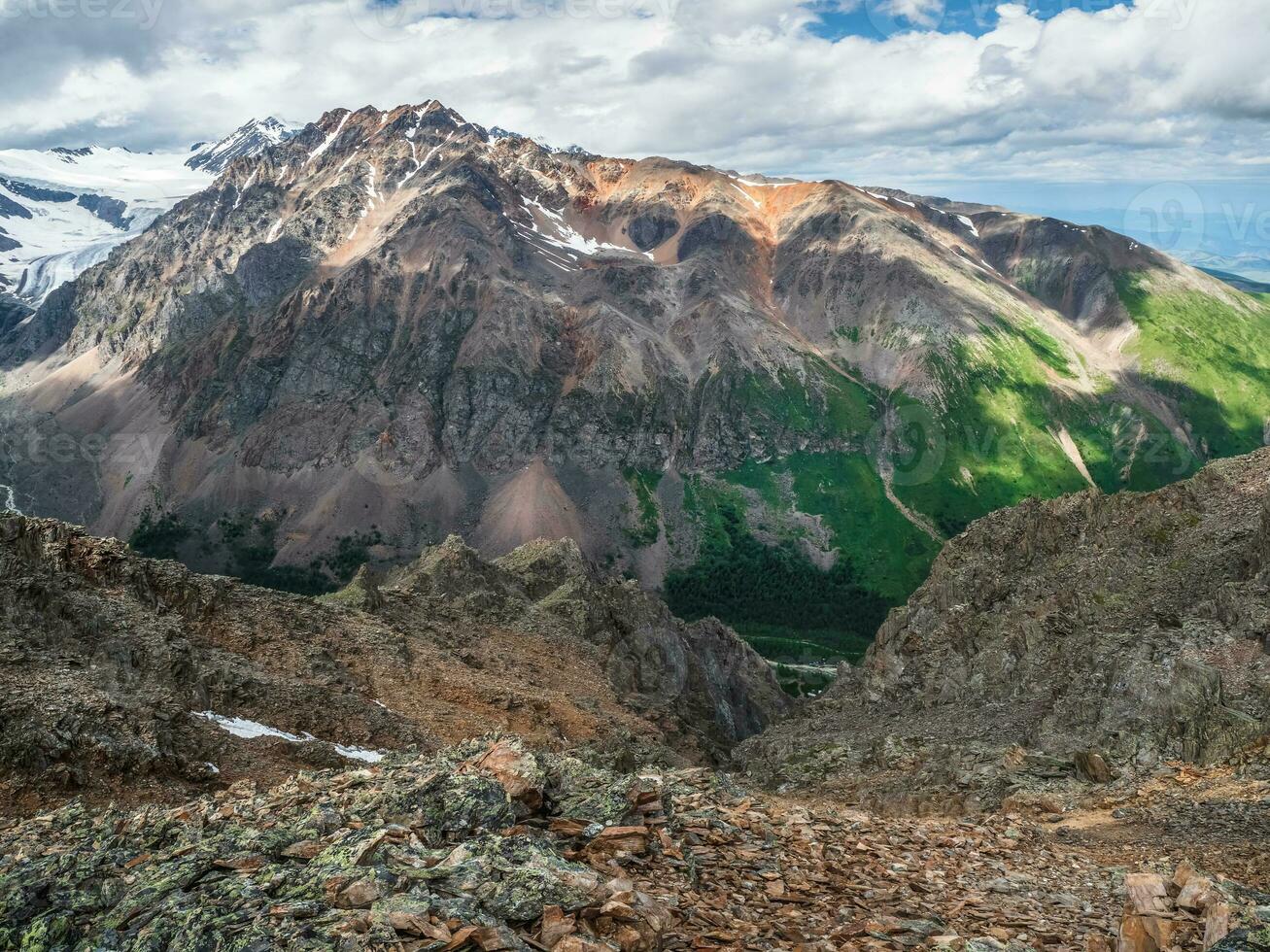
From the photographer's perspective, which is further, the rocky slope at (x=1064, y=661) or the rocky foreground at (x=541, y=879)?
the rocky slope at (x=1064, y=661)

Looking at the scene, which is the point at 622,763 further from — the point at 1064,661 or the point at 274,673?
the point at 1064,661

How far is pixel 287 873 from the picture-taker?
55.1 feet

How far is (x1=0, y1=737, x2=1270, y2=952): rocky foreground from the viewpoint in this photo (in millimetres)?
15508

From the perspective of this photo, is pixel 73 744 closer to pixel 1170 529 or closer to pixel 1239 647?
pixel 1239 647

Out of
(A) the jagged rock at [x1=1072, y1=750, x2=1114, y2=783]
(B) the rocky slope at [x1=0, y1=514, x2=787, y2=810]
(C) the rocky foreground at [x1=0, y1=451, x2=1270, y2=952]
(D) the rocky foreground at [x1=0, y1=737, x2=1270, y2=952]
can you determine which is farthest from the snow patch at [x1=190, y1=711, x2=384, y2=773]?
(A) the jagged rock at [x1=1072, y1=750, x2=1114, y2=783]

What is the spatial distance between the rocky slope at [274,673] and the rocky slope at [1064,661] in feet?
48.3

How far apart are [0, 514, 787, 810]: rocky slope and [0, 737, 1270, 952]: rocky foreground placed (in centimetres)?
1087

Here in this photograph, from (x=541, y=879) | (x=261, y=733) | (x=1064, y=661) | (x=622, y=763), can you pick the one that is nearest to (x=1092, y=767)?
(x=1064, y=661)

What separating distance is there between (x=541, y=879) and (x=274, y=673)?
40.8 meters

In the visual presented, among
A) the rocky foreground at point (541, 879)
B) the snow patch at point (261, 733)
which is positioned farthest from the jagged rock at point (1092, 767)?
the snow patch at point (261, 733)

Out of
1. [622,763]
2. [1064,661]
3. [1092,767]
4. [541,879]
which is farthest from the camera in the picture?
[1064,661]

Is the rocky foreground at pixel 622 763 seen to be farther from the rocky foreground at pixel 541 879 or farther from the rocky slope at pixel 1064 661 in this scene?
the rocky slope at pixel 1064 661

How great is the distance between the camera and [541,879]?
54.7 feet

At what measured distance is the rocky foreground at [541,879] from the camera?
1551cm
